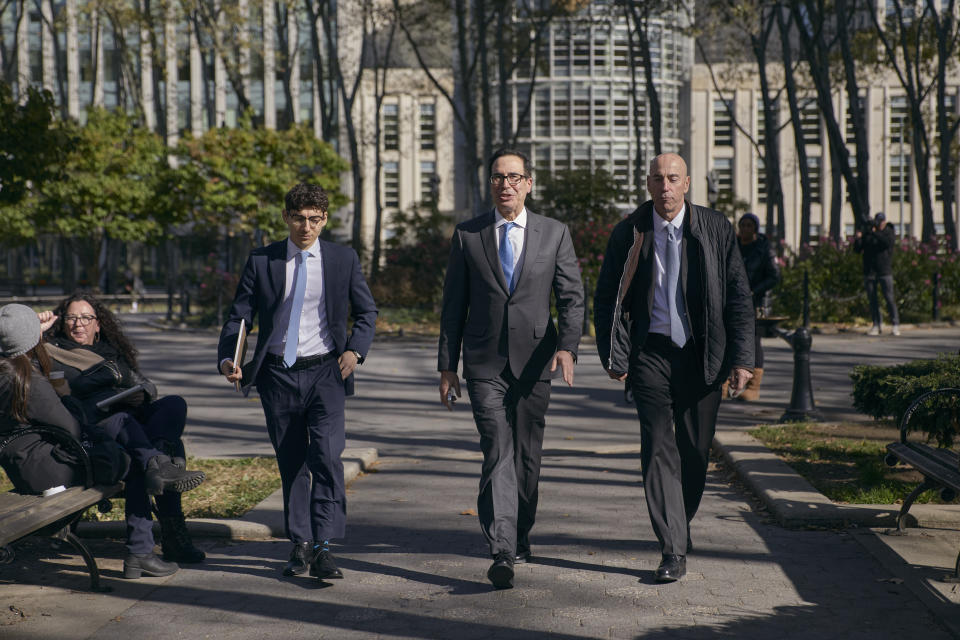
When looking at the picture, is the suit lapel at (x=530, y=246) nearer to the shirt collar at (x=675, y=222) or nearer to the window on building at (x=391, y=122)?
the shirt collar at (x=675, y=222)

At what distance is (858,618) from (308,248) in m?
3.01

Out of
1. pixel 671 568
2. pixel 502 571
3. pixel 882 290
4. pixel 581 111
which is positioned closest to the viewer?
pixel 502 571

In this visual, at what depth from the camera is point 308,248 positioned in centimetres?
556

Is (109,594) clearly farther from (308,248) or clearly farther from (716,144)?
(716,144)

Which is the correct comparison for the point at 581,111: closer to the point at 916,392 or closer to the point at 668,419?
the point at 916,392

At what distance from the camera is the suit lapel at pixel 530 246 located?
5.32 metres

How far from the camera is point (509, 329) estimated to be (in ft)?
17.3

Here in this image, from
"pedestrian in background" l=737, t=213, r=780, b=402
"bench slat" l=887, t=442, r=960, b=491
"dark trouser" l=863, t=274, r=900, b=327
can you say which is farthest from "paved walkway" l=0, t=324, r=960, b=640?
"dark trouser" l=863, t=274, r=900, b=327

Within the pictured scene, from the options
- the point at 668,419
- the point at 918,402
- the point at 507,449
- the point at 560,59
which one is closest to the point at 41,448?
→ the point at 507,449

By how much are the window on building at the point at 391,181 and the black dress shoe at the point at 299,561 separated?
6304cm

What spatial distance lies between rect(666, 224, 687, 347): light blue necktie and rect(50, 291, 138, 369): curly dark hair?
9.35ft

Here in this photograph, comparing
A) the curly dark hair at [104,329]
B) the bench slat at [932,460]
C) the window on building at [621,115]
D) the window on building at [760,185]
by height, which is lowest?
the bench slat at [932,460]

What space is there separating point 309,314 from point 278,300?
17cm

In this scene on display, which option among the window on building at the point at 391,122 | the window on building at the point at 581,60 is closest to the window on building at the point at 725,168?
the window on building at the point at 581,60
